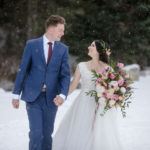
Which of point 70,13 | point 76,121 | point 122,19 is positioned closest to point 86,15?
point 70,13

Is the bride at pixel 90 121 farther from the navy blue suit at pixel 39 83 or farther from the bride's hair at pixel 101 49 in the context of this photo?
the navy blue suit at pixel 39 83

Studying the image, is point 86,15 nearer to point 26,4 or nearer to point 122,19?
point 122,19

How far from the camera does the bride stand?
4844 millimetres

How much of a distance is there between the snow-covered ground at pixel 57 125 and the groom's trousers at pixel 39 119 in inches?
53.9

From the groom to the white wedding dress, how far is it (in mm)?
681

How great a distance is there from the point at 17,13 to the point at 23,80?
12.3 m

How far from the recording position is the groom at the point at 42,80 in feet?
13.6

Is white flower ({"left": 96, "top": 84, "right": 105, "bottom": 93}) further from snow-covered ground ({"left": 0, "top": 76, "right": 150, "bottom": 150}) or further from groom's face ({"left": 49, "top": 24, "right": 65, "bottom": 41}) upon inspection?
snow-covered ground ({"left": 0, "top": 76, "right": 150, "bottom": 150})

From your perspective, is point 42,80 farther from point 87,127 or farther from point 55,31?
point 87,127

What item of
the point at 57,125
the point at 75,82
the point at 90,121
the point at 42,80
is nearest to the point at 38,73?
the point at 42,80

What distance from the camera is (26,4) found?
1555 centimetres

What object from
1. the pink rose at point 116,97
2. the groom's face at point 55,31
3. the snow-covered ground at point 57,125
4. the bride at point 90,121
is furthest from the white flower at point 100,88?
the snow-covered ground at point 57,125

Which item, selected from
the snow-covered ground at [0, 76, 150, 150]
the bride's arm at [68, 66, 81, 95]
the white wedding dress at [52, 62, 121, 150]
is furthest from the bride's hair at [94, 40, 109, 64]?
the snow-covered ground at [0, 76, 150, 150]

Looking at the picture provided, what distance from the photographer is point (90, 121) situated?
4891mm
